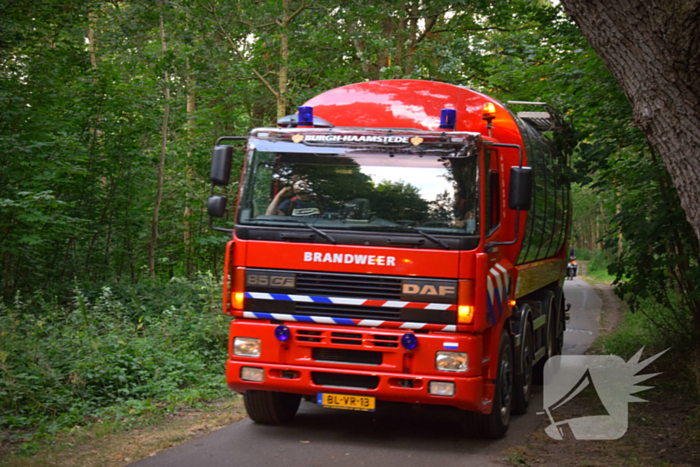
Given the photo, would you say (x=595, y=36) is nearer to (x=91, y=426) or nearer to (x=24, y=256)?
(x=91, y=426)

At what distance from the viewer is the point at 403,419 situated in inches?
284

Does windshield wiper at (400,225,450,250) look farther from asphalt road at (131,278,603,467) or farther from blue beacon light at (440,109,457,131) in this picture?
asphalt road at (131,278,603,467)

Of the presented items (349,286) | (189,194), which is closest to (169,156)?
(189,194)

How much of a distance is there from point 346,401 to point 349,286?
1020 millimetres

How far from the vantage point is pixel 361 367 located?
232 inches

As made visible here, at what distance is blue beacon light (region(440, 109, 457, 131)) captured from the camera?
6.28 m

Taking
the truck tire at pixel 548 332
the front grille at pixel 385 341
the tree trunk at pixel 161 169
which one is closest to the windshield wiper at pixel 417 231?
the front grille at pixel 385 341

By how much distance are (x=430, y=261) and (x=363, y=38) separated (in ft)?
41.3

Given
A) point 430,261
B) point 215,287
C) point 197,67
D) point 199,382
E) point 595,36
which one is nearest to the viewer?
point 595,36

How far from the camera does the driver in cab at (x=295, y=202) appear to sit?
20.1 feet

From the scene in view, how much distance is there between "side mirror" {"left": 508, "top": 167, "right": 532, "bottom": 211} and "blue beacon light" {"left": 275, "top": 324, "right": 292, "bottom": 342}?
7.20 ft

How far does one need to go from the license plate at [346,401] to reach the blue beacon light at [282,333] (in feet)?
1.91

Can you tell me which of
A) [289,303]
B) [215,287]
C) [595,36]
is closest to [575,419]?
[289,303]

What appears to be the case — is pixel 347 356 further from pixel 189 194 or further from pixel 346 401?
pixel 189 194
